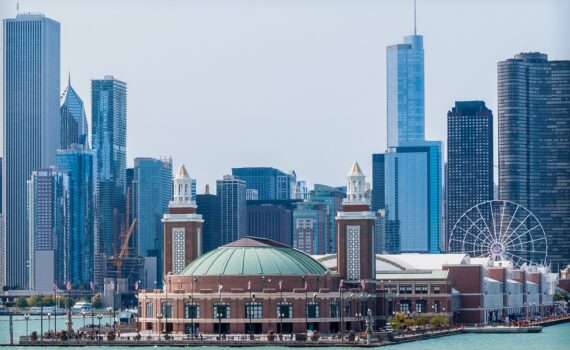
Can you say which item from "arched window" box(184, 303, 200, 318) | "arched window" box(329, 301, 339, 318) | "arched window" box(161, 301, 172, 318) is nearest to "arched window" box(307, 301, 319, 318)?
"arched window" box(329, 301, 339, 318)

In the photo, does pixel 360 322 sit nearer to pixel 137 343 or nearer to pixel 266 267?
pixel 266 267

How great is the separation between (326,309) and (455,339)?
646 inches

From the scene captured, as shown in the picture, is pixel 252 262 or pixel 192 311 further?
pixel 252 262

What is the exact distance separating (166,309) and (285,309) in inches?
502

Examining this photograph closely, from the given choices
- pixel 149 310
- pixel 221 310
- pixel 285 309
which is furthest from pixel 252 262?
pixel 149 310

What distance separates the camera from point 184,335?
602 ft

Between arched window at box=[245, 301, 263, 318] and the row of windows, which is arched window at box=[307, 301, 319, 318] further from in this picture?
arched window at box=[245, 301, 263, 318]

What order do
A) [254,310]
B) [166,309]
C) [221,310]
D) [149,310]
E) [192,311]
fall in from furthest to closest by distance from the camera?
1. [149,310]
2. [166,309]
3. [192,311]
4. [221,310]
5. [254,310]

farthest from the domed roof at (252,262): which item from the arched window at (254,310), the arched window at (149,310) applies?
the arched window at (149,310)

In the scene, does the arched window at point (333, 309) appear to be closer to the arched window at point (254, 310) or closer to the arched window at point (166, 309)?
the arched window at point (254, 310)

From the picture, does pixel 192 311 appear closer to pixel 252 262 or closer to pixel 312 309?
pixel 252 262

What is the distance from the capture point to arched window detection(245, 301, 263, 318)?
18662 cm

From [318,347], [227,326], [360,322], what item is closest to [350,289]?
[360,322]

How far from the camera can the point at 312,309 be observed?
188000 millimetres
